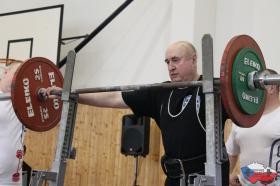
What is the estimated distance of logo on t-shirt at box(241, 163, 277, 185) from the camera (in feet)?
7.26

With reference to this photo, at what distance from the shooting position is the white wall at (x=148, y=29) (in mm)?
4531

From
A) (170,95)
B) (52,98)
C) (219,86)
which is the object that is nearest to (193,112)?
(170,95)

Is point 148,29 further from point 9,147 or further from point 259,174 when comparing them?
point 259,174

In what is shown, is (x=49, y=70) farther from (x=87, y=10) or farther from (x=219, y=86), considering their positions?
(x=87, y=10)

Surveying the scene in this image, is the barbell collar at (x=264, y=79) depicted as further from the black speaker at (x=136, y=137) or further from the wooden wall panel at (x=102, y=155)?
the wooden wall panel at (x=102, y=155)

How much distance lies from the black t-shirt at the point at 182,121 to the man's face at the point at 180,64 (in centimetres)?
8

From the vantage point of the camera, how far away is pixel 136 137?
4.83 m

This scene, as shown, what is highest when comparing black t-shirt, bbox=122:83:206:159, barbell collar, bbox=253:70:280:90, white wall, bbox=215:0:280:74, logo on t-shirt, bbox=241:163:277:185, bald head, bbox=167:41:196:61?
white wall, bbox=215:0:280:74

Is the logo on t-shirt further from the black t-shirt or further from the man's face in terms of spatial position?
the man's face

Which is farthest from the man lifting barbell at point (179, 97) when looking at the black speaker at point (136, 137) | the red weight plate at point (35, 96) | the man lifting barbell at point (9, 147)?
the black speaker at point (136, 137)

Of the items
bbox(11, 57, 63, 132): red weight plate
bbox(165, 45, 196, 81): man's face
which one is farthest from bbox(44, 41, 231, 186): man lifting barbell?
bbox(11, 57, 63, 132): red weight plate

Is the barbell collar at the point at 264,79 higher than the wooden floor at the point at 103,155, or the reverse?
the barbell collar at the point at 264,79

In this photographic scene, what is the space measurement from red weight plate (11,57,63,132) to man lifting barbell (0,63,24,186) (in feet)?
1.07

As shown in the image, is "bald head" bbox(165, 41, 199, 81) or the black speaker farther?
the black speaker
